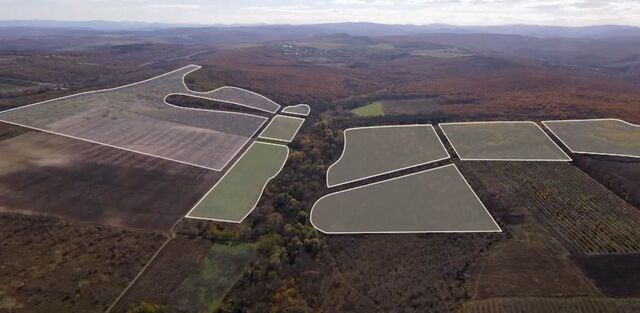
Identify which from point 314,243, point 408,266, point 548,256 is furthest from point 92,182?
point 548,256

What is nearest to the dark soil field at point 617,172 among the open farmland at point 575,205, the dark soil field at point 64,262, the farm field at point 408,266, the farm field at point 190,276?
the open farmland at point 575,205

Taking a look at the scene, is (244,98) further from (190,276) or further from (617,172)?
(617,172)

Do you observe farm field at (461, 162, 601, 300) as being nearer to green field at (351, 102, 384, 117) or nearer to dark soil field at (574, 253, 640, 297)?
dark soil field at (574, 253, 640, 297)

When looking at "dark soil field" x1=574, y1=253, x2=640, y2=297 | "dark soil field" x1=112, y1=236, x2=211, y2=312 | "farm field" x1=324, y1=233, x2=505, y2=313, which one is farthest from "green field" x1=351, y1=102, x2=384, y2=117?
"dark soil field" x1=112, y1=236, x2=211, y2=312

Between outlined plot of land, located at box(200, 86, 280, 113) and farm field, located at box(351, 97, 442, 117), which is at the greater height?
outlined plot of land, located at box(200, 86, 280, 113)

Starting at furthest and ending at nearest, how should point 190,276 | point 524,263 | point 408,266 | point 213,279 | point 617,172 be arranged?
point 617,172, point 408,266, point 524,263, point 190,276, point 213,279

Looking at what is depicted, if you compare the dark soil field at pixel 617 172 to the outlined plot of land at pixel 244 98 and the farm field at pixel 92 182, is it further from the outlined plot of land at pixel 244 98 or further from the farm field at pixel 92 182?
the outlined plot of land at pixel 244 98

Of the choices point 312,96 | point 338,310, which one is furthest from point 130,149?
point 312,96
